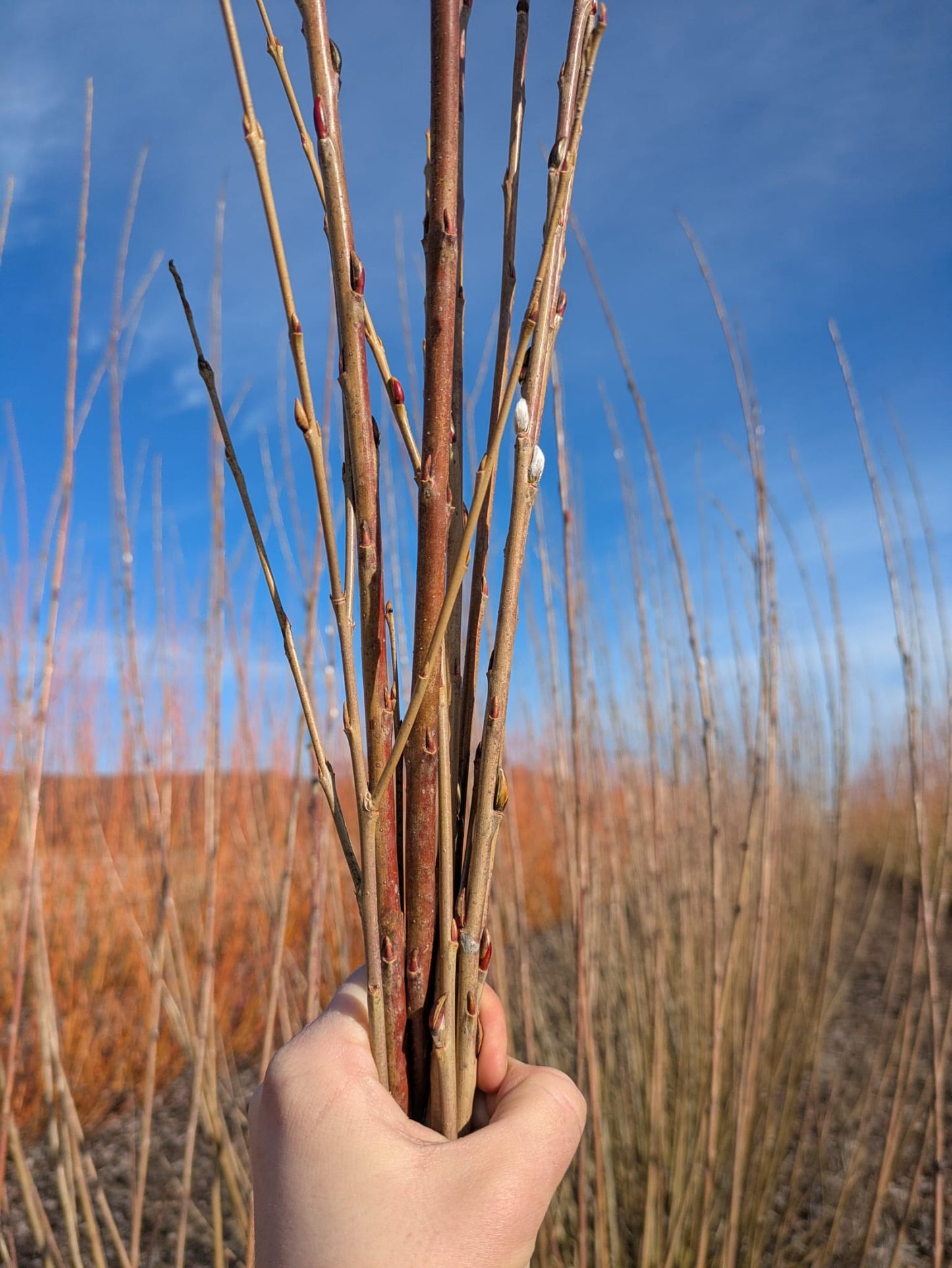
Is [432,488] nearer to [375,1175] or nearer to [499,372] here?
[499,372]

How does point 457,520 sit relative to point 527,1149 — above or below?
above

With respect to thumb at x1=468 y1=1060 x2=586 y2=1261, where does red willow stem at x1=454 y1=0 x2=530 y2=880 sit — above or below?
above

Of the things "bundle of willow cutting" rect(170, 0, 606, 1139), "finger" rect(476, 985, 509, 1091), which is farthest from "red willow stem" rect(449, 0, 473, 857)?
"finger" rect(476, 985, 509, 1091)

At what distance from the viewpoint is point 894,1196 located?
5.69 feet

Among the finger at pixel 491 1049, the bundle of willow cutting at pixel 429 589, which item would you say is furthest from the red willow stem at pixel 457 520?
the finger at pixel 491 1049

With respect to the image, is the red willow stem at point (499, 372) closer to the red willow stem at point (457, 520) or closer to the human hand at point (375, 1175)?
the red willow stem at point (457, 520)

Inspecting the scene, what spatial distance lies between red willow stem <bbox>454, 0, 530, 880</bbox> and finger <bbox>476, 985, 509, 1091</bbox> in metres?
0.10

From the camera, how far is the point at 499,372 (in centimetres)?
46

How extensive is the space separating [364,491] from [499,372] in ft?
0.34

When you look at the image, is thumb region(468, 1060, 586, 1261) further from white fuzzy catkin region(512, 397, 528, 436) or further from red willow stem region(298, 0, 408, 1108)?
white fuzzy catkin region(512, 397, 528, 436)

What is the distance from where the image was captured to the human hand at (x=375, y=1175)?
37 centimetres

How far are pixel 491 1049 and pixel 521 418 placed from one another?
34 centimetres

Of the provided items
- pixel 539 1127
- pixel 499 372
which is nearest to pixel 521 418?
pixel 499 372

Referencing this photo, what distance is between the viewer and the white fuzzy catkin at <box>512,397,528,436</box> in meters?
0.42
